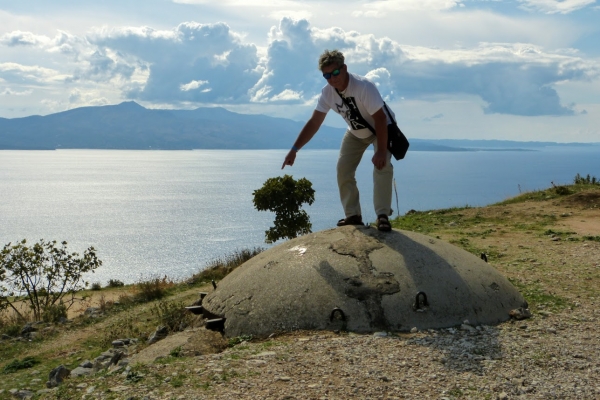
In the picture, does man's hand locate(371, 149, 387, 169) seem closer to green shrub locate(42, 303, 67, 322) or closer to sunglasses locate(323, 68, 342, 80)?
sunglasses locate(323, 68, 342, 80)

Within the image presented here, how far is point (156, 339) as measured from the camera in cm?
754

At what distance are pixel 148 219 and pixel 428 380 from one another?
211 feet

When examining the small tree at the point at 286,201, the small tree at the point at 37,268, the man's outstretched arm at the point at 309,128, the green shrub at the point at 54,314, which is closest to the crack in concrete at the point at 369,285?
the man's outstretched arm at the point at 309,128

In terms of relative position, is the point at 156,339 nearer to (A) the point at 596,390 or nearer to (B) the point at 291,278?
(B) the point at 291,278

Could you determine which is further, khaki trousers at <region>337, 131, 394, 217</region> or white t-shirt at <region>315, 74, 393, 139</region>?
khaki trousers at <region>337, 131, 394, 217</region>

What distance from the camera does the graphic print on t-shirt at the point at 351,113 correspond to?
6.29 meters

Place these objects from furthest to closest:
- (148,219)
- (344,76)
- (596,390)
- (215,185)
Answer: (215,185) < (148,219) < (344,76) < (596,390)

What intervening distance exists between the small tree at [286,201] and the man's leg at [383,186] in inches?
432

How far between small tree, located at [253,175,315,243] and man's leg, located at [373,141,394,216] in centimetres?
1096

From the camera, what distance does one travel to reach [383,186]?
661 centimetres

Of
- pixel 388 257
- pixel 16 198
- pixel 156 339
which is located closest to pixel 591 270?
pixel 388 257

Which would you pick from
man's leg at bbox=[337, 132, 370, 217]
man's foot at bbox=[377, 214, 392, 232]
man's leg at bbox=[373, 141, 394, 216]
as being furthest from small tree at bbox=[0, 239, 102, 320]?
man's leg at bbox=[373, 141, 394, 216]

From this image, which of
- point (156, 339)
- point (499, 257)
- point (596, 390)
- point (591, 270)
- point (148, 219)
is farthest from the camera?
point (148, 219)

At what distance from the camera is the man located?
6.06m
